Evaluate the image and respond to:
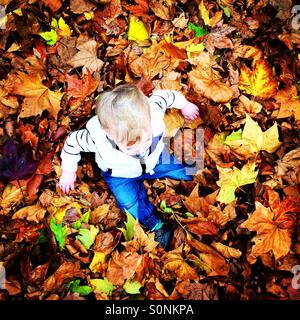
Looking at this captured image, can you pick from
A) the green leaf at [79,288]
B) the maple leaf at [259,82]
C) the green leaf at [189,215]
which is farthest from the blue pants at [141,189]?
the maple leaf at [259,82]

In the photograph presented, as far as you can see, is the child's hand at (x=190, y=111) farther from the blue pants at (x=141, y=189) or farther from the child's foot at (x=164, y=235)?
the child's foot at (x=164, y=235)

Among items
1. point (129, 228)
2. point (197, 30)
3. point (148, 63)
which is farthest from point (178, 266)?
point (197, 30)

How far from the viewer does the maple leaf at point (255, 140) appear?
171cm

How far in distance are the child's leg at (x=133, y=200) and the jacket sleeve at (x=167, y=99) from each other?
0.31 metres

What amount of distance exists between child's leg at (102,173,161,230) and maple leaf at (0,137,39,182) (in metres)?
0.29

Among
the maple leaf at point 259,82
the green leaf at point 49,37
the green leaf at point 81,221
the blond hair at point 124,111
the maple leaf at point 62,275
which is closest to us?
the blond hair at point 124,111

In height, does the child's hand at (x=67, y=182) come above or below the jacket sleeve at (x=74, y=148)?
below

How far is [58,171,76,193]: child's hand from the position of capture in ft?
5.63

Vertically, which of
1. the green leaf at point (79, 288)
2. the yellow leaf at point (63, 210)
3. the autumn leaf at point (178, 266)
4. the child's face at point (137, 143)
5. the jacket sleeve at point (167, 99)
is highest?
the jacket sleeve at point (167, 99)

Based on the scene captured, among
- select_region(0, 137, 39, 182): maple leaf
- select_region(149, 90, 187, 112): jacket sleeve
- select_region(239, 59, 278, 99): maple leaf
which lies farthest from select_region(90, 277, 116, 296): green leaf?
select_region(239, 59, 278, 99): maple leaf

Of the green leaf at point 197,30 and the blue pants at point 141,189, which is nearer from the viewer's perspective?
the blue pants at point 141,189

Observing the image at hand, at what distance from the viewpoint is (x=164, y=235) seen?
1.69 m

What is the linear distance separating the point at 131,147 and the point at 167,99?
28cm

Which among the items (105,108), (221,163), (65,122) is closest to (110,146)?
(105,108)
